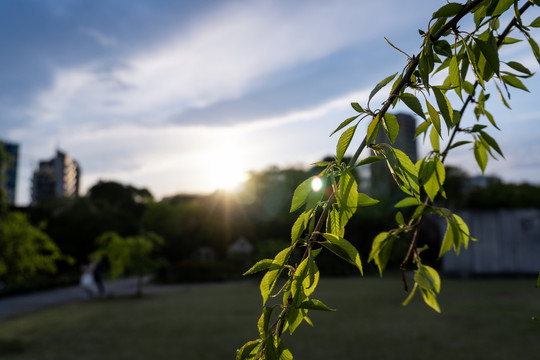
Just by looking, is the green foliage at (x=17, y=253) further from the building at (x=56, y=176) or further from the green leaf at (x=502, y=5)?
the building at (x=56, y=176)

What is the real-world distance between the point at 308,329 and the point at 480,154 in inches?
292

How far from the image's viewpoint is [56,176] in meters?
75.6

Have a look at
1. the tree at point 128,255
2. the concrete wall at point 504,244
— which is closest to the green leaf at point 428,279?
the tree at point 128,255

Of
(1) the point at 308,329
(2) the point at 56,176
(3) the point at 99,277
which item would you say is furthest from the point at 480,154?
(2) the point at 56,176

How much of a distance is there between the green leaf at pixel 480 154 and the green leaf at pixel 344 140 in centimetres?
61

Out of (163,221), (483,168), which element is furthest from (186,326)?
(163,221)

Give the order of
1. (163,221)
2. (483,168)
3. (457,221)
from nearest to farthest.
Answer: (457,221)
(483,168)
(163,221)

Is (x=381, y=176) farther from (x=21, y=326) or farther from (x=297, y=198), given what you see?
(x=297, y=198)

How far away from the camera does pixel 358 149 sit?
0.63 metres

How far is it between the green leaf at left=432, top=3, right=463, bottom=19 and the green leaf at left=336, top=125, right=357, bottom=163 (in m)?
0.22

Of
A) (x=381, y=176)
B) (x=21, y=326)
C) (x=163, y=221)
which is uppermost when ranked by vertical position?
(x=381, y=176)

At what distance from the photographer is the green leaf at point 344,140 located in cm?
62

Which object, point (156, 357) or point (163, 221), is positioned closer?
point (156, 357)

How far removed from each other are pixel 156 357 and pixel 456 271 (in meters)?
14.4
